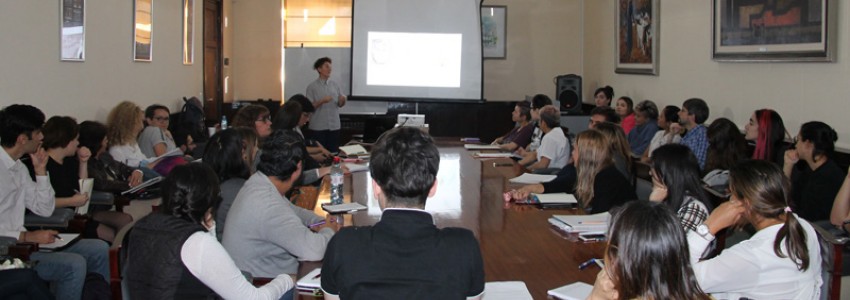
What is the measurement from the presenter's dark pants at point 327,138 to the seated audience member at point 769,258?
733 cm

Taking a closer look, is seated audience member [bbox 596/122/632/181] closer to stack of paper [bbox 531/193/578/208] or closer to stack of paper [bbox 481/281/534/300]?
stack of paper [bbox 531/193/578/208]

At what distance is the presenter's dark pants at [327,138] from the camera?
962 centimetres

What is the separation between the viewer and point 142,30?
803 cm

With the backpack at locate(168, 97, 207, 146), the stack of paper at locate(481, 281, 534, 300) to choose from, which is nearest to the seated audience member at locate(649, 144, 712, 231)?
the stack of paper at locate(481, 281, 534, 300)

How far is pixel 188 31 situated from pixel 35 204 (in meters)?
5.57

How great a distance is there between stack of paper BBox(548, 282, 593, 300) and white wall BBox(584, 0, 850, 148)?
11.5 ft

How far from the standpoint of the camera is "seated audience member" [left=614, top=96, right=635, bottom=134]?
28.7 ft

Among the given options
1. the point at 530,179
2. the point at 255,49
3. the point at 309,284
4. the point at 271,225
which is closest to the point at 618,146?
the point at 530,179

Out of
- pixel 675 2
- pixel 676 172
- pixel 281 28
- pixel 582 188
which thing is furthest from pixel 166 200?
pixel 281 28

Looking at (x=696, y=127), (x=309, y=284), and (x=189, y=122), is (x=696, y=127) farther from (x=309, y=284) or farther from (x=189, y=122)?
(x=189, y=122)

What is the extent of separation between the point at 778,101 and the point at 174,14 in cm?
616

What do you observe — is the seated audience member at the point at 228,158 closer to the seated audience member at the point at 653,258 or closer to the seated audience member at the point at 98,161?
the seated audience member at the point at 98,161

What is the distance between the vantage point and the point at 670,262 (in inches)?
71.9

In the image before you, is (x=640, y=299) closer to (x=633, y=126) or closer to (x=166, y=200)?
(x=166, y=200)
